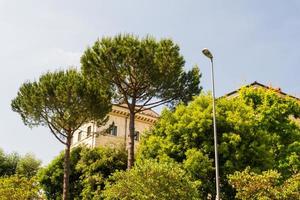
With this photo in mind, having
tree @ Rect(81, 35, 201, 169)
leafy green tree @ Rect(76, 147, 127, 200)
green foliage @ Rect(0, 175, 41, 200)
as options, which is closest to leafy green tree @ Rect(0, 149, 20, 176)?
leafy green tree @ Rect(76, 147, 127, 200)

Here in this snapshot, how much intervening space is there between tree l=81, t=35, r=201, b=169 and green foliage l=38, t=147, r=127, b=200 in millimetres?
7669

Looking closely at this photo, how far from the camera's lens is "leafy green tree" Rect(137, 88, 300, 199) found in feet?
84.4

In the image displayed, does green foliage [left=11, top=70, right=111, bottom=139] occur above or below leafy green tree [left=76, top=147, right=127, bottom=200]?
above

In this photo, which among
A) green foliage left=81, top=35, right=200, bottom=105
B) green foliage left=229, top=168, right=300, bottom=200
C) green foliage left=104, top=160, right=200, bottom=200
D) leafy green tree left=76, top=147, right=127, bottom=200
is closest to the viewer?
green foliage left=104, top=160, right=200, bottom=200

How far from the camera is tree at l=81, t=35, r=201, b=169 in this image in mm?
31188

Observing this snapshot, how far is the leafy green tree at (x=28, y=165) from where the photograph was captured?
188 ft

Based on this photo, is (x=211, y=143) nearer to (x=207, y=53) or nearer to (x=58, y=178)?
(x=207, y=53)

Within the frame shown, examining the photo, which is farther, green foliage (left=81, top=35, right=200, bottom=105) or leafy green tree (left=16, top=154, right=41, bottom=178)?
leafy green tree (left=16, top=154, right=41, bottom=178)

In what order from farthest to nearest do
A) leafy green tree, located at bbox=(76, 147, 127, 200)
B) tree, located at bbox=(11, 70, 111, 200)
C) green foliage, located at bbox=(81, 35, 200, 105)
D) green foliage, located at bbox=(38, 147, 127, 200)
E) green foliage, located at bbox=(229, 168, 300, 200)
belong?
green foliage, located at bbox=(38, 147, 127, 200) → leafy green tree, located at bbox=(76, 147, 127, 200) → tree, located at bbox=(11, 70, 111, 200) → green foliage, located at bbox=(81, 35, 200, 105) → green foliage, located at bbox=(229, 168, 300, 200)

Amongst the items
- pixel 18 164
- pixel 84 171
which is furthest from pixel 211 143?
pixel 18 164

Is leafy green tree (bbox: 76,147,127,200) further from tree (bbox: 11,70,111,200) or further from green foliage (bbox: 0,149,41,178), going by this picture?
green foliage (bbox: 0,149,41,178)

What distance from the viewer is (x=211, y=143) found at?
2658 cm

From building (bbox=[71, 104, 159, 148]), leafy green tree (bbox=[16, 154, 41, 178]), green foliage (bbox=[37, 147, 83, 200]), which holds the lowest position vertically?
green foliage (bbox=[37, 147, 83, 200])

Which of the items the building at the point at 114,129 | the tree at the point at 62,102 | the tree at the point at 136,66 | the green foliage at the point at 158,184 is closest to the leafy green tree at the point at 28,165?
the building at the point at 114,129
